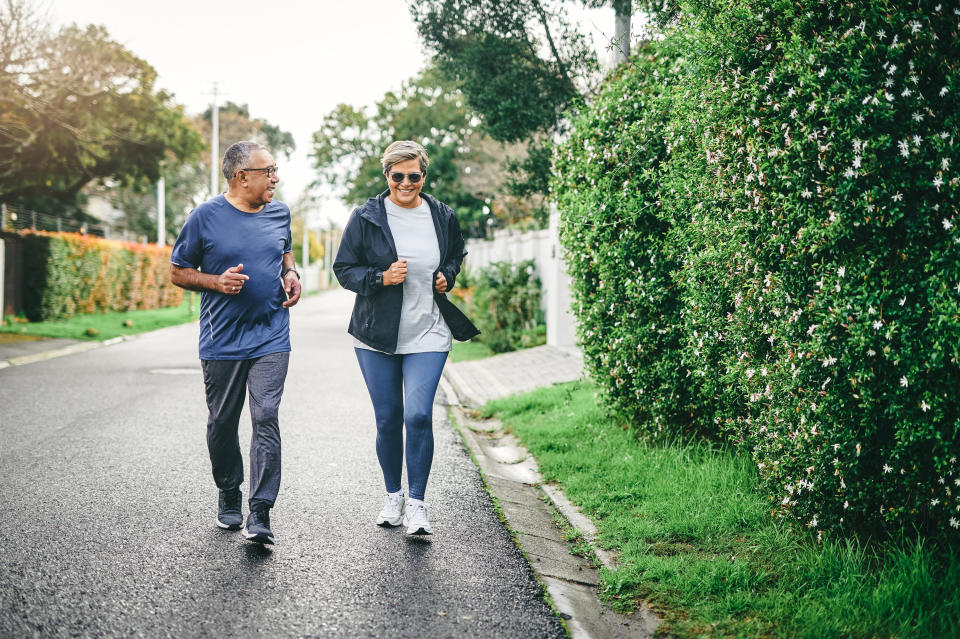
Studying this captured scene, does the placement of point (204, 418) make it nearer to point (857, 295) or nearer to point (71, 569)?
point (71, 569)

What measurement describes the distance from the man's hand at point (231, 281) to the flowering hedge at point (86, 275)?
17023mm

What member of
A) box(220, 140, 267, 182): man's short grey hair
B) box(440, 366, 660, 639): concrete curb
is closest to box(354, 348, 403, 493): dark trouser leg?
box(440, 366, 660, 639): concrete curb

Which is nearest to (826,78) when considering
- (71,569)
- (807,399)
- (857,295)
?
(857,295)

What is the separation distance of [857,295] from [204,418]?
255 inches

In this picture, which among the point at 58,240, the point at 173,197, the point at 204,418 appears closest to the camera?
the point at 204,418

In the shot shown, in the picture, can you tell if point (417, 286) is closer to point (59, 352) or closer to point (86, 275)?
point (59, 352)

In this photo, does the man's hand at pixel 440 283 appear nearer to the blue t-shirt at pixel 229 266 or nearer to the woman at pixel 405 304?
the woman at pixel 405 304

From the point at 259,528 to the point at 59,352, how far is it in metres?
11.4

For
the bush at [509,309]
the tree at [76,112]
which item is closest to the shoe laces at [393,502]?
the bush at [509,309]

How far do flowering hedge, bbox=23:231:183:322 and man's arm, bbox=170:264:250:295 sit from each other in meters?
16.8

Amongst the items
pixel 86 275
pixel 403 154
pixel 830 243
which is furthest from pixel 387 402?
pixel 86 275

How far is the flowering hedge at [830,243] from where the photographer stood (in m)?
3.38

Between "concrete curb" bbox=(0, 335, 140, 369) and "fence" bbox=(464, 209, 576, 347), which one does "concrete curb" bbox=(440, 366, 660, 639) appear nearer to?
"fence" bbox=(464, 209, 576, 347)

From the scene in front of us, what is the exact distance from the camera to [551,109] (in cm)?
1345
